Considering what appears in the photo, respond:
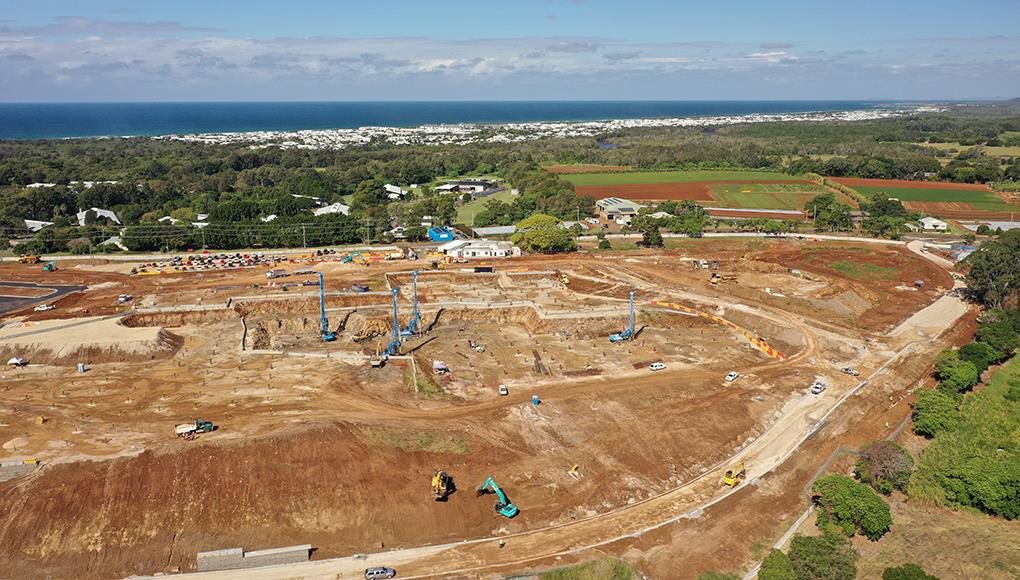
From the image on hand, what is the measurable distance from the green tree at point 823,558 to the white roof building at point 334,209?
91353 millimetres

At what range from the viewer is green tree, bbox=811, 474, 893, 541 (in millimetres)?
32531

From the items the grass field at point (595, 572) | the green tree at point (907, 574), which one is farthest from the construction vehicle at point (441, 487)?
the green tree at point (907, 574)

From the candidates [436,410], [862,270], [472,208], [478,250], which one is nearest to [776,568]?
[436,410]

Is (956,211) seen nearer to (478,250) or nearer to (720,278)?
(720,278)

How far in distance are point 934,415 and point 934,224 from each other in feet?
262

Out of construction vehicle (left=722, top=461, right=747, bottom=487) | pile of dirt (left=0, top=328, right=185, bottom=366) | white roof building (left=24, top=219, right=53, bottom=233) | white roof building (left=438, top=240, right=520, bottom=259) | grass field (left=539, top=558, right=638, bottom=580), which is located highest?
white roof building (left=24, top=219, right=53, bottom=233)

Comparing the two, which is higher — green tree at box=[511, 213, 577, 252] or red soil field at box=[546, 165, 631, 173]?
red soil field at box=[546, 165, 631, 173]

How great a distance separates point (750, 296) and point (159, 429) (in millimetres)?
57230

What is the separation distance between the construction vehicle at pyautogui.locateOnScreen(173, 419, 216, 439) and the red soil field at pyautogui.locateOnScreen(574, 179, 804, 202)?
102160 mm

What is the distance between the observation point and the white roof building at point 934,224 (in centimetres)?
10769

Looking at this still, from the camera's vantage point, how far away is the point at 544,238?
293 ft

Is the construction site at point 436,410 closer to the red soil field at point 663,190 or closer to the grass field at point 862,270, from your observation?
the grass field at point 862,270

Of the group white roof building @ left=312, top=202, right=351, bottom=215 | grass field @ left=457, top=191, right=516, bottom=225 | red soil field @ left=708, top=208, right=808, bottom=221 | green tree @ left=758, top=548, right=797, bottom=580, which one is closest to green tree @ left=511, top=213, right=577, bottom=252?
grass field @ left=457, top=191, right=516, bottom=225

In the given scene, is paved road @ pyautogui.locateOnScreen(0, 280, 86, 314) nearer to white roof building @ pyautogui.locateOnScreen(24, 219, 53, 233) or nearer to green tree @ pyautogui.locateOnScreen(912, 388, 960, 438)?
white roof building @ pyautogui.locateOnScreen(24, 219, 53, 233)
